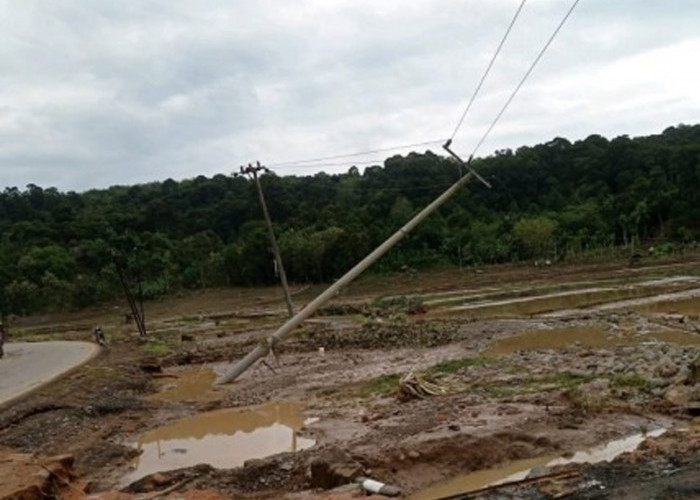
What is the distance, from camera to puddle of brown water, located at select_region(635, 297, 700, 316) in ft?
96.7

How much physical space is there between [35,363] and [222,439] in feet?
49.9

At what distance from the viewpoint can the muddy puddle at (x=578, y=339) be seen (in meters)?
22.0

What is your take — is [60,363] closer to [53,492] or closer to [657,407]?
[53,492]

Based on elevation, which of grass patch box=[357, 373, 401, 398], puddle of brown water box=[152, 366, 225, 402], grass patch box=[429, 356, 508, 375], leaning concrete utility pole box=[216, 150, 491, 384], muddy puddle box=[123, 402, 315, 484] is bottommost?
puddle of brown water box=[152, 366, 225, 402]

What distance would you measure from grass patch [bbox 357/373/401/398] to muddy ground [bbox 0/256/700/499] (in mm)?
54

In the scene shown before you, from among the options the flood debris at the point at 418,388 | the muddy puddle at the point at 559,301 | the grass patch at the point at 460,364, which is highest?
the flood debris at the point at 418,388

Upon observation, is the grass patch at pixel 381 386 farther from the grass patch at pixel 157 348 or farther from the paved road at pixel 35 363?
the grass patch at pixel 157 348

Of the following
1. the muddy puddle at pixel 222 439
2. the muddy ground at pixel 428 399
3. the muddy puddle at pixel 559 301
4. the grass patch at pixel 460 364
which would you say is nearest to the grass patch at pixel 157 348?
the muddy ground at pixel 428 399

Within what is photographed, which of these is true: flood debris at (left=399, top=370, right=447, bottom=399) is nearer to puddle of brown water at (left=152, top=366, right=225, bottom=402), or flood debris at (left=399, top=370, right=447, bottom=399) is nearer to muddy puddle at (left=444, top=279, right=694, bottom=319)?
puddle of brown water at (left=152, top=366, right=225, bottom=402)

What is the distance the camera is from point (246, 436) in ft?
50.8

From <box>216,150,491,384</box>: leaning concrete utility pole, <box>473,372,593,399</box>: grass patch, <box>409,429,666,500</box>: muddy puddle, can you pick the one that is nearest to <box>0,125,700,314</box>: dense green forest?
<box>216,150,491,384</box>: leaning concrete utility pole

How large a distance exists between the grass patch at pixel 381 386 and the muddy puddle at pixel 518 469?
6.53 metres

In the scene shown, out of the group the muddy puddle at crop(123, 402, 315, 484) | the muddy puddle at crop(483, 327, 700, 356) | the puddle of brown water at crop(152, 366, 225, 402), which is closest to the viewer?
the muddy puddle at crop(123, 402, 315, 484)

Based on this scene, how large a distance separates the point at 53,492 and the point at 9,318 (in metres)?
61.1
